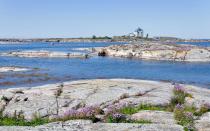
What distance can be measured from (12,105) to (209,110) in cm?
1099

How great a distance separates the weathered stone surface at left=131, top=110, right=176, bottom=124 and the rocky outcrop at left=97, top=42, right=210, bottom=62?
2903 inches

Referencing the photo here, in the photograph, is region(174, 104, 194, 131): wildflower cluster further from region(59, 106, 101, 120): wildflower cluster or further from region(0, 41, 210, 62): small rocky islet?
region(0, 41, 210, 62): small rocky islet

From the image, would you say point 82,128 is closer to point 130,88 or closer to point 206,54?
point 130,88

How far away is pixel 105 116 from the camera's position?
18219mm

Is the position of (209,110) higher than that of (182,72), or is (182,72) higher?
(209,110)

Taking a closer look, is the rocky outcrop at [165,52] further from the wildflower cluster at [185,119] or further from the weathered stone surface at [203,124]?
the weathered stone surface at [203,124]

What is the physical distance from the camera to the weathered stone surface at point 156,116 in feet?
57.5

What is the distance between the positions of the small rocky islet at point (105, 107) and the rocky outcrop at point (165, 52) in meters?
65.8

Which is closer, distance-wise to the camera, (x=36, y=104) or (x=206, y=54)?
(x=36, y=104)

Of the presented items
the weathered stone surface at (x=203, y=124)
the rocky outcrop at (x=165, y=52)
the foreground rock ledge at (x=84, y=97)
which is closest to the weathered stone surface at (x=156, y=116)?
the foreground rock ledge at (x=84, y=97)

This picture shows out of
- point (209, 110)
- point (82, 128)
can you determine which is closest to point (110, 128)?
point (82, 128)

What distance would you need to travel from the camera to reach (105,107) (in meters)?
22.9

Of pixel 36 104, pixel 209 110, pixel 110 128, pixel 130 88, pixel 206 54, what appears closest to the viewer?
pixel 110 128

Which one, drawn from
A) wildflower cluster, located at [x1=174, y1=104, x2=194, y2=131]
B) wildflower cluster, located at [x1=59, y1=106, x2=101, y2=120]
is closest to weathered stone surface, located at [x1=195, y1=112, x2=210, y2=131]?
wildflower cluster, located at [x1=174, y1=104, x2=194, y2=131]
